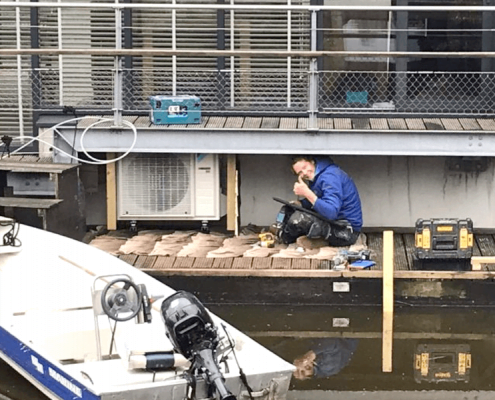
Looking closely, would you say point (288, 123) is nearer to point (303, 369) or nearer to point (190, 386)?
point (303, 369)

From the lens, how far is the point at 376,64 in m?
12.1

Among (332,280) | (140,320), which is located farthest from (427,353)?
(140,320)

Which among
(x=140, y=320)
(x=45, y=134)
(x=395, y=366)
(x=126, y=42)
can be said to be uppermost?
(x=126, y=42)

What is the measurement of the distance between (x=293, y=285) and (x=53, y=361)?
321 cm

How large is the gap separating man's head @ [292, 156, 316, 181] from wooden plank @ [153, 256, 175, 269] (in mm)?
1450

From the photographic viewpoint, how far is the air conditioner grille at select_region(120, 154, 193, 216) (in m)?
11.7

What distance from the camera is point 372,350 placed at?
9.99m

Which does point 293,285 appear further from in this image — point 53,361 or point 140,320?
point 53,361

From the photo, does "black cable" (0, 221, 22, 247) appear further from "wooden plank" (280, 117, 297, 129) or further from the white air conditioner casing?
"wooden plank" (280, 117, 297, 129)

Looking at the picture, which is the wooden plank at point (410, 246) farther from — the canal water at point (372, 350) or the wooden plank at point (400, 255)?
the canal water at point (372, 350)

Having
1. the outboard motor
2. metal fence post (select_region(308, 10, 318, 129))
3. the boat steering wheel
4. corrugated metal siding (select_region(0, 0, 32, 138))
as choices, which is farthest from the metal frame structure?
the outboard motor

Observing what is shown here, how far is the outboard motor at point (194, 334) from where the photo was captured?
7227mm

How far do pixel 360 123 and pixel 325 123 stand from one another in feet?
1.12

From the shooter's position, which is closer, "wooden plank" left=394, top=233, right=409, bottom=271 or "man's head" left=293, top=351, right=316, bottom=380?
"man's head" left=293, top=351, right=316, bottom=380
